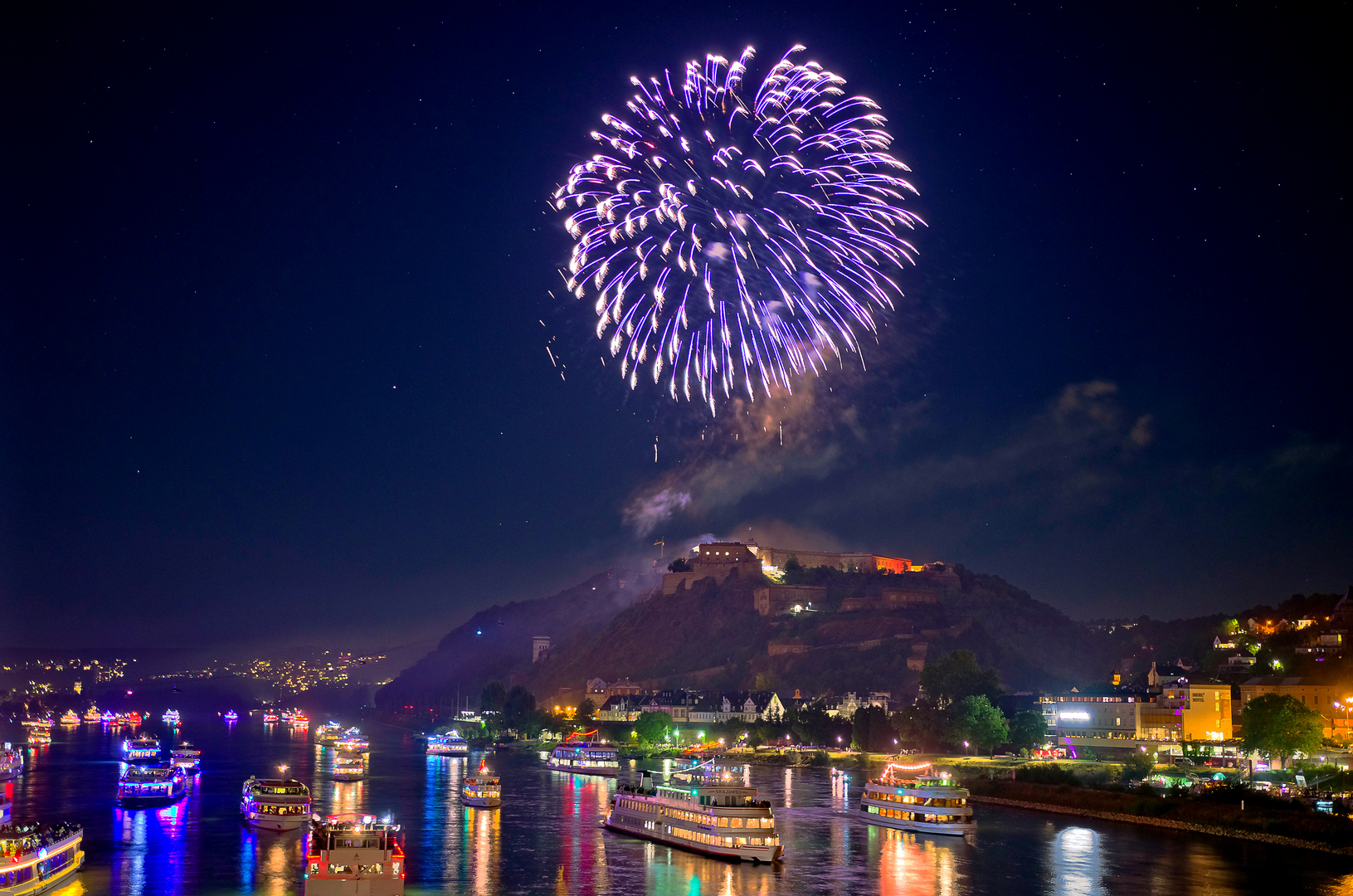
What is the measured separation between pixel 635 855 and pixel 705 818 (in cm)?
335

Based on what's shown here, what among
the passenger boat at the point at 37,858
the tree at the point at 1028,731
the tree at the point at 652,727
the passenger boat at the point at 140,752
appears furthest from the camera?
the tree at the point at 652,727

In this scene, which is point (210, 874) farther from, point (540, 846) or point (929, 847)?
point (929, 847)

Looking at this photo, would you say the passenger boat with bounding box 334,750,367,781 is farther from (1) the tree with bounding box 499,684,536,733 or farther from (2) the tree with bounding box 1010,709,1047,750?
(2) the tree with bounding box 1010,709,1047,750

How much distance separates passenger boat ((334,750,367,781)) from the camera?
279 ft

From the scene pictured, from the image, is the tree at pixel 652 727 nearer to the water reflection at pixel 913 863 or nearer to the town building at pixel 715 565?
→ the town building at pixel 715 565

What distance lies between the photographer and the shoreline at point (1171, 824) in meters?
49.6

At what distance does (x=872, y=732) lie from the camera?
103 metres

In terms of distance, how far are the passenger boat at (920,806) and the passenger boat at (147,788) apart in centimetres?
4125

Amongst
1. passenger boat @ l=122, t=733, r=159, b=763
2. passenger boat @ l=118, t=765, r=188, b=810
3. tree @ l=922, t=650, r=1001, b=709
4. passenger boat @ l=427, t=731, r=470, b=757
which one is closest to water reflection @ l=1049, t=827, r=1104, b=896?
tree @ l=922, t=650, r=1001, b=709

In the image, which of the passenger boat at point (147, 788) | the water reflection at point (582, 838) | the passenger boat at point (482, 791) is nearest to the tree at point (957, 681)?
the water reflection at point (582, 838)

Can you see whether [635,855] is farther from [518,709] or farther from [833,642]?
[833,642]

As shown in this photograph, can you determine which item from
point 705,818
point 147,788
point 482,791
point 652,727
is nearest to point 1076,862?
point 705,818

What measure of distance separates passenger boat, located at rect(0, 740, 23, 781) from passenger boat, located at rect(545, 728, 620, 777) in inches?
1582

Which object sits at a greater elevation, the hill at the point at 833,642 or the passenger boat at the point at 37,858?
the hill at the point at 833,642
